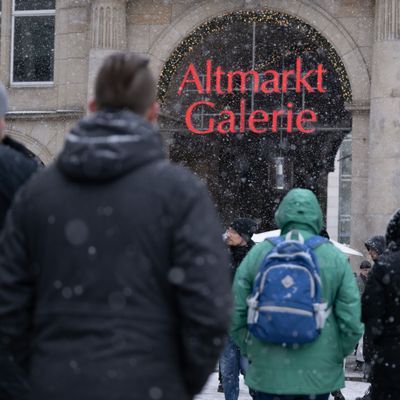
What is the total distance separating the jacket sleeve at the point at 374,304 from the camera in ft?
19.4

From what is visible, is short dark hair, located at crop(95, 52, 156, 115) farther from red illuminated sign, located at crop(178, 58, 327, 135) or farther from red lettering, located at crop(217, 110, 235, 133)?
red lettering, located at crop(217, 110, 235, 133)

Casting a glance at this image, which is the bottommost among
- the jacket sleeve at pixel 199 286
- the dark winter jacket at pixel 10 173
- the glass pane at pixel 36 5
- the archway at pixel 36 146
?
the jacket sleeve at pixel 199 286

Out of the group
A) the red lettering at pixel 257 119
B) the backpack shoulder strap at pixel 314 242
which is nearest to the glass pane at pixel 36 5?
the red lettering at pixel 257 119

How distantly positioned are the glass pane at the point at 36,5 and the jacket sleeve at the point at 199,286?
18.8 metres

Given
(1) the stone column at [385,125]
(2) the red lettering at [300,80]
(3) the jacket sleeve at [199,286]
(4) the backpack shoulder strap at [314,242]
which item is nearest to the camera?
(3) the jacket sleeve at [199,286]

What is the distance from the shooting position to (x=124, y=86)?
3.26 meters

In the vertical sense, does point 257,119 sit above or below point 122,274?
above

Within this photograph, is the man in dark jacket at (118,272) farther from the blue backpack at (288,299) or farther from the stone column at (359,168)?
the stone column at (359,168)

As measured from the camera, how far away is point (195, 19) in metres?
19.9

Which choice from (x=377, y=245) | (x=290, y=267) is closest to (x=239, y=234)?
(x=377, y=245)

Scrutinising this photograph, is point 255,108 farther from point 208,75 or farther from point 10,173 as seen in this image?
point 10,173

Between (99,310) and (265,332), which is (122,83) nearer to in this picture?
(99,310)

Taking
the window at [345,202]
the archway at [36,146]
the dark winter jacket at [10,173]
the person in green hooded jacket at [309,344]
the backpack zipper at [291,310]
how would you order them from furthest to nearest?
the window at [345,202]
the archway at [36,146]
the person in green hooded jacket at [309,344]
the backpack zipper at [291,310]
the dark winter jacket at [10,173]

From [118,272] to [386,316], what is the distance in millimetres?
3191
